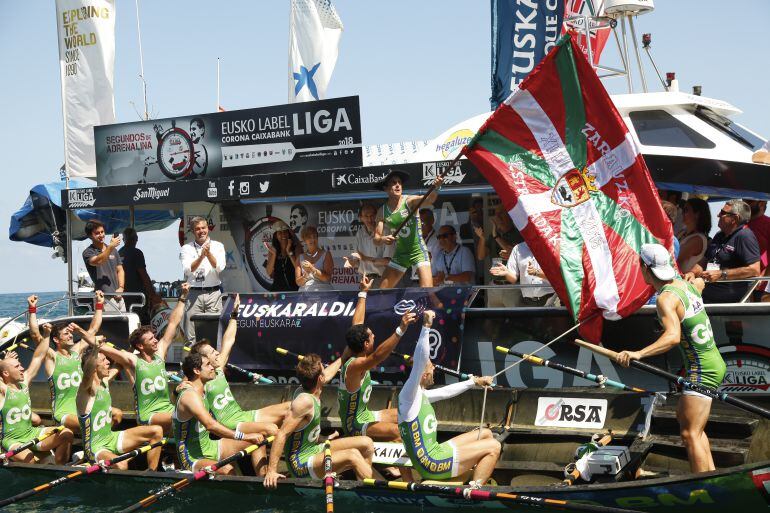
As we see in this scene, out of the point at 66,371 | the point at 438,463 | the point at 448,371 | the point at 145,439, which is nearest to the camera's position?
the point at 438,463

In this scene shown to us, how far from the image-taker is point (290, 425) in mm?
9656

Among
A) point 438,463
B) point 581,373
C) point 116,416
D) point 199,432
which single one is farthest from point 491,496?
point 116,416

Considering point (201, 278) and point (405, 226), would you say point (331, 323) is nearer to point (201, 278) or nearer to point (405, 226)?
point (405, 226)

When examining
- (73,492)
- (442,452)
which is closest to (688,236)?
(442,452)

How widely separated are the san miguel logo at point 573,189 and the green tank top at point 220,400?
4.57 meters

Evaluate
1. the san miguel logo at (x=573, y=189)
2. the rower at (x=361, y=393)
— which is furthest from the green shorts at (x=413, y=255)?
the san miguel logo at (x=573, y=189)

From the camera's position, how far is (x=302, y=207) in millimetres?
15000

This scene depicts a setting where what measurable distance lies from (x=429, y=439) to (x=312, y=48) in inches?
540

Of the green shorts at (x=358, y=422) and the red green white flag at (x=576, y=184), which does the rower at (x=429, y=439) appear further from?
the red green white flag at (x=576, y=184)

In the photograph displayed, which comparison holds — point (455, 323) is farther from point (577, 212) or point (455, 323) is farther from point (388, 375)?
point (577, 212)

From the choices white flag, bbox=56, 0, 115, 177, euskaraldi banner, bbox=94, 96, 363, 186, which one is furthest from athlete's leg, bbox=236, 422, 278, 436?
white flag, bbox=56, 0, 115, 177

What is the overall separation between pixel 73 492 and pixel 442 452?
529cm

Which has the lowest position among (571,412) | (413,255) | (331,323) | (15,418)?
(15,418)

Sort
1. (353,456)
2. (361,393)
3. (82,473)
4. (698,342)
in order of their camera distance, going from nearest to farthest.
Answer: (698,342) → (353,456) → (361,393) → (82,473)
